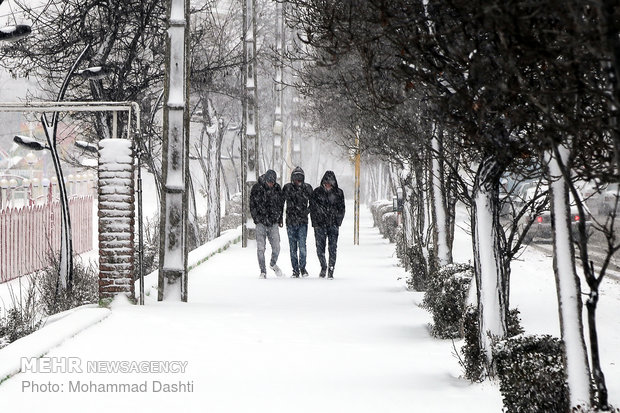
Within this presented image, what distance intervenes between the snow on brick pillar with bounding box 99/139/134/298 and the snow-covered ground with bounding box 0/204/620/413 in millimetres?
355

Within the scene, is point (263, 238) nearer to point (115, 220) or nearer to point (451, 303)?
point (115, 220)

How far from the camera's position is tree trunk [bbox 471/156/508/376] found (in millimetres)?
7684

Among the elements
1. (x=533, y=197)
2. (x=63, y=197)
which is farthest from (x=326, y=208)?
(x=533, y=197)

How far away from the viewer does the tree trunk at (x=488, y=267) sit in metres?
7.68

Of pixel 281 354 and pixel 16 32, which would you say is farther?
pixel 16 32

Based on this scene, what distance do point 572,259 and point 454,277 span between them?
4.00 meters

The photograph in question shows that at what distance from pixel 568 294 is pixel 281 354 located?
137 inches

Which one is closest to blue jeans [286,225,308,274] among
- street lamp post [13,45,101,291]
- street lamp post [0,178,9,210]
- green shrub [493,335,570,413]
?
street lamp post [13,45,101,291]

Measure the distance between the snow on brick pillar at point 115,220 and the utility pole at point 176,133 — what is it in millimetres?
1055

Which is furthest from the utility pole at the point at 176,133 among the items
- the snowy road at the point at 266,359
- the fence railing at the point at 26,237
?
the fence railing at the point at 26,237

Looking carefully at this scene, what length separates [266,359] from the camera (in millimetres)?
8367

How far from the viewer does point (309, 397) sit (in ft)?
22.6

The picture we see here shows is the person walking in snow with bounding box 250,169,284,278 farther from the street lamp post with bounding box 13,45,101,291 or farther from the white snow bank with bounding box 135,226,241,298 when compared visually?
the street lamp post with bounding box 13,45,101,291

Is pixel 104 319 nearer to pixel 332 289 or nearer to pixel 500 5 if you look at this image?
pixel 332 289
